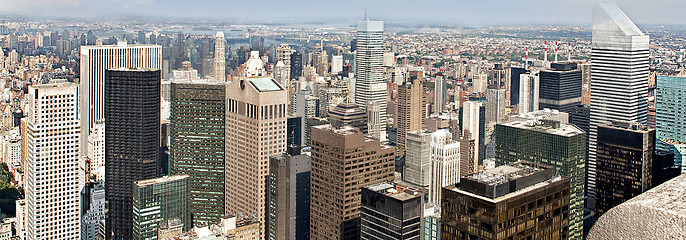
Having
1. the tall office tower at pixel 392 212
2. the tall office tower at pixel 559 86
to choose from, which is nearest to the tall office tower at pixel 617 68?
the tall office tower at pixel 559 86

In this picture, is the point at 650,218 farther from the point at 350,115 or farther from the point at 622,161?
the point at 350,115

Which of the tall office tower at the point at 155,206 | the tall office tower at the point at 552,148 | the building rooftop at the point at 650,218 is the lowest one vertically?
the tall office tower at the point at 155,206

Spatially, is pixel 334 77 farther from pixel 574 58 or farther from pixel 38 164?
pixel 38 164

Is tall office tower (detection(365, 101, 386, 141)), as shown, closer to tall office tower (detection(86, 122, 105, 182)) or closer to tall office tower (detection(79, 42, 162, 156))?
tall office tower (detection(79, 42, 162, 156))

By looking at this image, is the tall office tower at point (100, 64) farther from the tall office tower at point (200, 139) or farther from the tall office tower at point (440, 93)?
the tall office tower at point (440, 93)

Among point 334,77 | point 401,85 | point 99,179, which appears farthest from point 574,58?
point 99,179

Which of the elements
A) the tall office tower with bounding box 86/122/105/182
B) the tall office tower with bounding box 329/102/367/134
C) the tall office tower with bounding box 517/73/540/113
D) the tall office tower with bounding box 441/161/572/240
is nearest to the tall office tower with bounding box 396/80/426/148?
the tall office tower with bounding box 329/102/367/134

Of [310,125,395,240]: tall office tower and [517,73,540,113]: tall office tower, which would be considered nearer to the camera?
[310,125,395,240]: tall office tower
